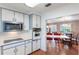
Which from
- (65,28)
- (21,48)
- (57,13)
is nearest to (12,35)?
(21,48)

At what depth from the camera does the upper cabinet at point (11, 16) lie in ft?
6.92

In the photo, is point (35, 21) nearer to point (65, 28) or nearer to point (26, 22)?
point (26, 22)

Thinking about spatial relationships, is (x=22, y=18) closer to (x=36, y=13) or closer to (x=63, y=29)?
(x=36, y=13)

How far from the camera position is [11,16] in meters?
2.30

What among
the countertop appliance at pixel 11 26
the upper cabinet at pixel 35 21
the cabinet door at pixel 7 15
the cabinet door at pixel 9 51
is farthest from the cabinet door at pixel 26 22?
the cabinet door at pixel 9 51

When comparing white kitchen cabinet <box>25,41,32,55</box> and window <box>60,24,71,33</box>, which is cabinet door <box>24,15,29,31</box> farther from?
window <box>60,24,71,33</box>

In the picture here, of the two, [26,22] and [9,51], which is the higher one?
[26,22]

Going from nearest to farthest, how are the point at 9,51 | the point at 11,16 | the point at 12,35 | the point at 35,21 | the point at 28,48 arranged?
the point at 9,51 → the point at 11,16 → the point at 12,35 → the point at 28,48 → the point at 35,21

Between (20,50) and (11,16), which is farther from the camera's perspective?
(20,50)

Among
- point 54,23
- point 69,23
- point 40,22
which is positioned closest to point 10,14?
point 40,22

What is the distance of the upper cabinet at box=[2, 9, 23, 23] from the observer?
2.11 m

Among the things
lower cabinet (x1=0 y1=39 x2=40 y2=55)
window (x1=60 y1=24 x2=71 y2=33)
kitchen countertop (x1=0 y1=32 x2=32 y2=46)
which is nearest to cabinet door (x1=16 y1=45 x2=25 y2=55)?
lower cabinet (x1=0 y1=39 x2=40 y2=55)

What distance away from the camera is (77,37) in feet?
14.0
